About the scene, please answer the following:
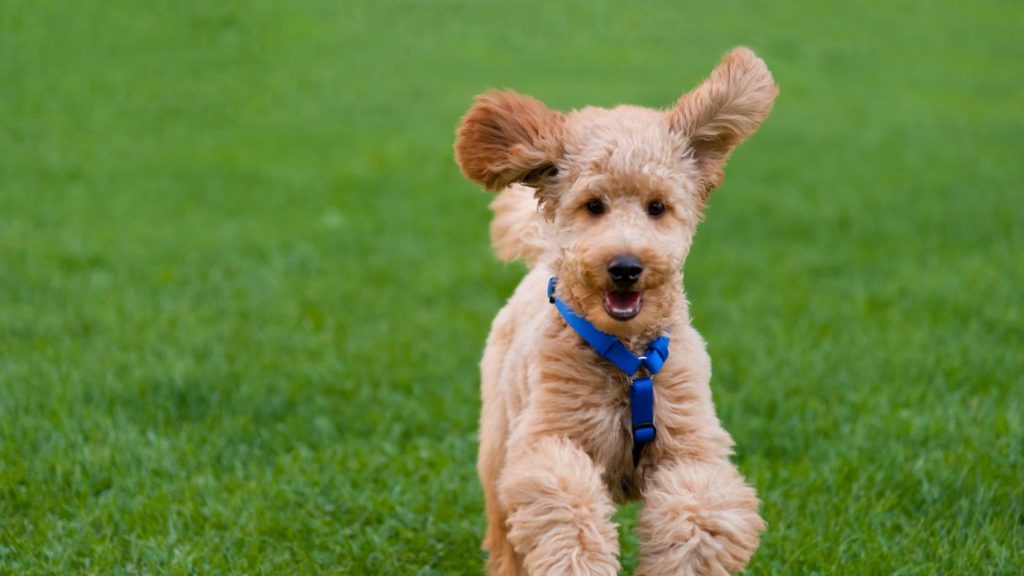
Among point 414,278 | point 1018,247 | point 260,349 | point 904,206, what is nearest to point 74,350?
point 260,349

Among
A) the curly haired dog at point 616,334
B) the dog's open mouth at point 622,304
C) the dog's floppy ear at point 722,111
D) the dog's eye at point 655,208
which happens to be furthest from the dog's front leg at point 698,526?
the dog's floppy ear at point 722,111

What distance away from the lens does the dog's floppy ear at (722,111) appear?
4.11 metres

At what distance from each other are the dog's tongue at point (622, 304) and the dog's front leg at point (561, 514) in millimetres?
447

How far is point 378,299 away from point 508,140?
545 centimetres

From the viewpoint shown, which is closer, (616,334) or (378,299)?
(616,334)

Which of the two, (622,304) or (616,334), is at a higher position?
(622,304)

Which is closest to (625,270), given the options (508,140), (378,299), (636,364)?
(636,364)

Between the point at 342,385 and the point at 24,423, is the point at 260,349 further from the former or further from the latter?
the point at 24,423

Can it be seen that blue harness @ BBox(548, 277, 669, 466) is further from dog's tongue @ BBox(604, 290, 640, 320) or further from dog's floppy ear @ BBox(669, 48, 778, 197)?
dog's floppy ear @ BBox(669, 48, 778, 197)

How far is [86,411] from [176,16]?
17131 mm

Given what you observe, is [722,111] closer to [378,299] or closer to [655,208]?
[655,208]

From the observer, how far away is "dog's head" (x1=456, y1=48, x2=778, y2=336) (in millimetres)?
3814

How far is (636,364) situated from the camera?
3.96 meters

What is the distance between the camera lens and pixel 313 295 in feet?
30.9
